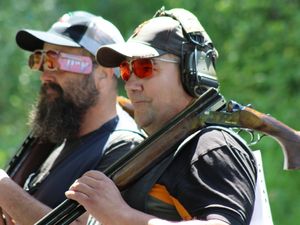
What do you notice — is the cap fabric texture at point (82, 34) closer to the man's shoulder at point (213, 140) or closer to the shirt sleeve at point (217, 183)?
the man's shoulder at point (213, 140)

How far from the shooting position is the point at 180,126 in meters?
3.70

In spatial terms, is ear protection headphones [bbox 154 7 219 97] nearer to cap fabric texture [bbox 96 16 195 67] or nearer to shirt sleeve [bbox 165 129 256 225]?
cap fabric texture [bbox 96 16 195 67]

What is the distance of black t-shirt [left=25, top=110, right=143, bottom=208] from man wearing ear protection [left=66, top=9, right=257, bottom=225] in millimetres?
656

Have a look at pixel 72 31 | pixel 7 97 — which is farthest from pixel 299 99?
pixel 72 31

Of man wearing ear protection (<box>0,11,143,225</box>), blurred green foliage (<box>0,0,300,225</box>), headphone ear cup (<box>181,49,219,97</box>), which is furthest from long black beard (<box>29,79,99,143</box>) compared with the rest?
blurred green foliage (<box>0,0,300,225</box>)

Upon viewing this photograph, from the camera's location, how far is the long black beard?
5.05 metres

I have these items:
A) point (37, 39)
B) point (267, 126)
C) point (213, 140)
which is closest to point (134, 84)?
point (213, 140)

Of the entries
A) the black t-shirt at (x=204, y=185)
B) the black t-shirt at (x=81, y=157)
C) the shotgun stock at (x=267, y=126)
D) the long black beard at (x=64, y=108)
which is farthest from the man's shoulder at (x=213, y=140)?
the long black beard at (x=64, y=108)

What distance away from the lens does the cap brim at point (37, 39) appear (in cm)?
513

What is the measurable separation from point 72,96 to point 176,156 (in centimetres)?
162

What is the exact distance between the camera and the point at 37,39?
5.27 m

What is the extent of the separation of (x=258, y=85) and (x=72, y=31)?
4793mm

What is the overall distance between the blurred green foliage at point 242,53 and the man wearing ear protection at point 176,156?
5.07m

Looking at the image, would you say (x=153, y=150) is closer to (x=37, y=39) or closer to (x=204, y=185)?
(x=204, y=185)
